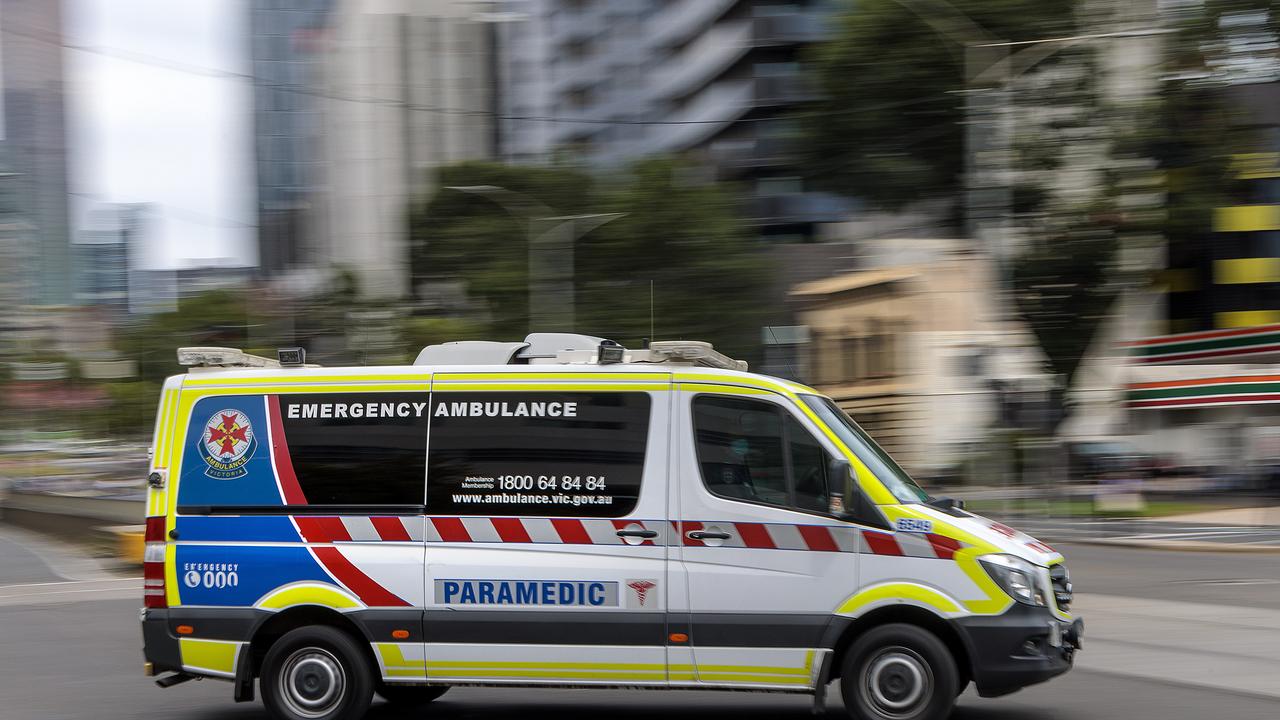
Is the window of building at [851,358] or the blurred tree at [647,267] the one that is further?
the window of building at [851,358]

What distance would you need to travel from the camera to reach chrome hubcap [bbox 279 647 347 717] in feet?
25.3

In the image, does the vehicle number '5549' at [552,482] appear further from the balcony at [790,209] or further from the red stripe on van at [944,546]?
the balcony at [790,209]

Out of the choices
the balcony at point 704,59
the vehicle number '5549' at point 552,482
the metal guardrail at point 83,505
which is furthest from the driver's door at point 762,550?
the balcony at point 704,59

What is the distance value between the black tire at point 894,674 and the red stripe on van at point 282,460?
3.18 metres

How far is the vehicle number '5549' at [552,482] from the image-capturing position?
7527 millimetres

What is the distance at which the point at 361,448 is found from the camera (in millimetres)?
7773

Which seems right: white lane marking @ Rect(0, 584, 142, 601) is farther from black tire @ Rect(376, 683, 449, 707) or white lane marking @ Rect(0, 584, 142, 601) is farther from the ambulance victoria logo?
the ambulance victoria logo

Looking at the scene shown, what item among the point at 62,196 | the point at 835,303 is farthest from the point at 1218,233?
the point at 62,196

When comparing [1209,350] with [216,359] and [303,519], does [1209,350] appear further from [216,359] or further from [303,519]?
[303,519]

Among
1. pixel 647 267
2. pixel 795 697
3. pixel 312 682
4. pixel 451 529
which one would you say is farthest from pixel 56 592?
pixel 647 267

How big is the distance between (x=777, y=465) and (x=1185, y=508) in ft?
90.2

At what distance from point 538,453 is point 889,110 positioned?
33439 mm

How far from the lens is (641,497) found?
7.48m

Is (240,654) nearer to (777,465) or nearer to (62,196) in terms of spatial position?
(777,465)
